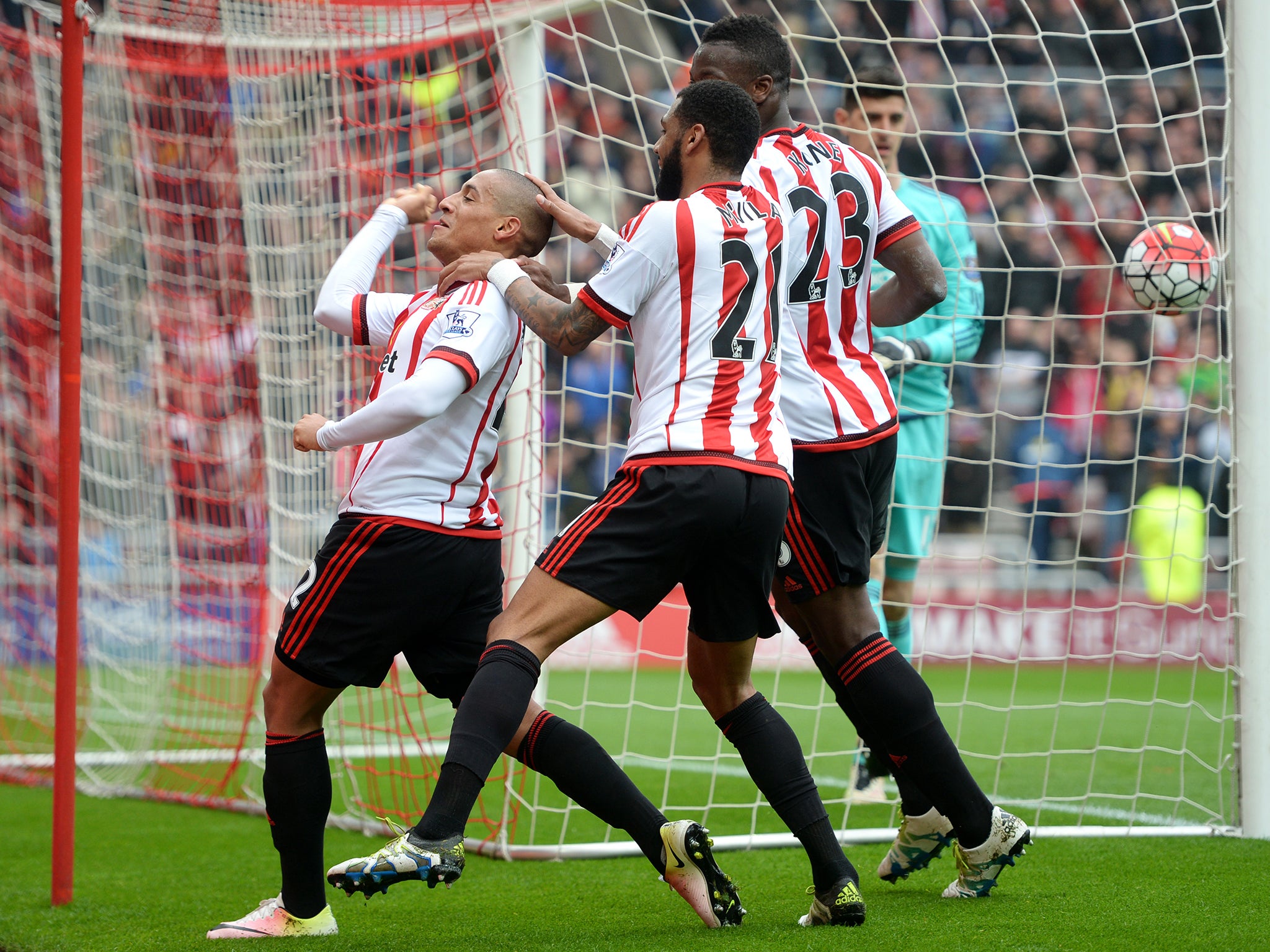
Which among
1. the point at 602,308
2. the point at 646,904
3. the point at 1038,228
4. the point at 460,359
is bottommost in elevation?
the point at 646,904

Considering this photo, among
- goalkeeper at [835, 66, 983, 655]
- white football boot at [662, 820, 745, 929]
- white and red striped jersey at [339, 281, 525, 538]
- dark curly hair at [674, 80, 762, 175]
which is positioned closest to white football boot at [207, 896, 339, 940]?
white football boot at [662, 820, 745, 929]

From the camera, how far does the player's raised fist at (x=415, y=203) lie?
10.9 ft

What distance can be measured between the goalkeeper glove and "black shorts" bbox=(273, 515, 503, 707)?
1.85 m

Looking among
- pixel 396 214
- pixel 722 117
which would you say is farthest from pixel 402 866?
pixel 396 214

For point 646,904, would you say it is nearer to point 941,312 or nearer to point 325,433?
point 325,433

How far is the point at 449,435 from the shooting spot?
2.83 m

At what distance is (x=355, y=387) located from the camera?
473cm

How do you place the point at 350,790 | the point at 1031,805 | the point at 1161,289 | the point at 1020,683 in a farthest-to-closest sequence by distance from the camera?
the point at 1020,683
the point at 350,790
the point at 1031,805
the point at 1161,289

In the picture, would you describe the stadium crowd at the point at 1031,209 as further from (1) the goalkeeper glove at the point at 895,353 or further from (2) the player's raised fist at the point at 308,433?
(2) the player's raised fist at the point at 308,433

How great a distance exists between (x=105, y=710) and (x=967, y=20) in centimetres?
1014

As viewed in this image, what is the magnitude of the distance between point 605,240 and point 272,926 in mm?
1652

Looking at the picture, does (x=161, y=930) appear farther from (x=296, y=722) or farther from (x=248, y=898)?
(x=296, y=722)

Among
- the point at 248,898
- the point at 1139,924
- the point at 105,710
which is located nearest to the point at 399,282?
the point at 105,710

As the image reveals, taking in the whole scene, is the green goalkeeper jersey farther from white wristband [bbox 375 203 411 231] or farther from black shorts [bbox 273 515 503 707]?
black shorts [bbox 273 515 503 707]
